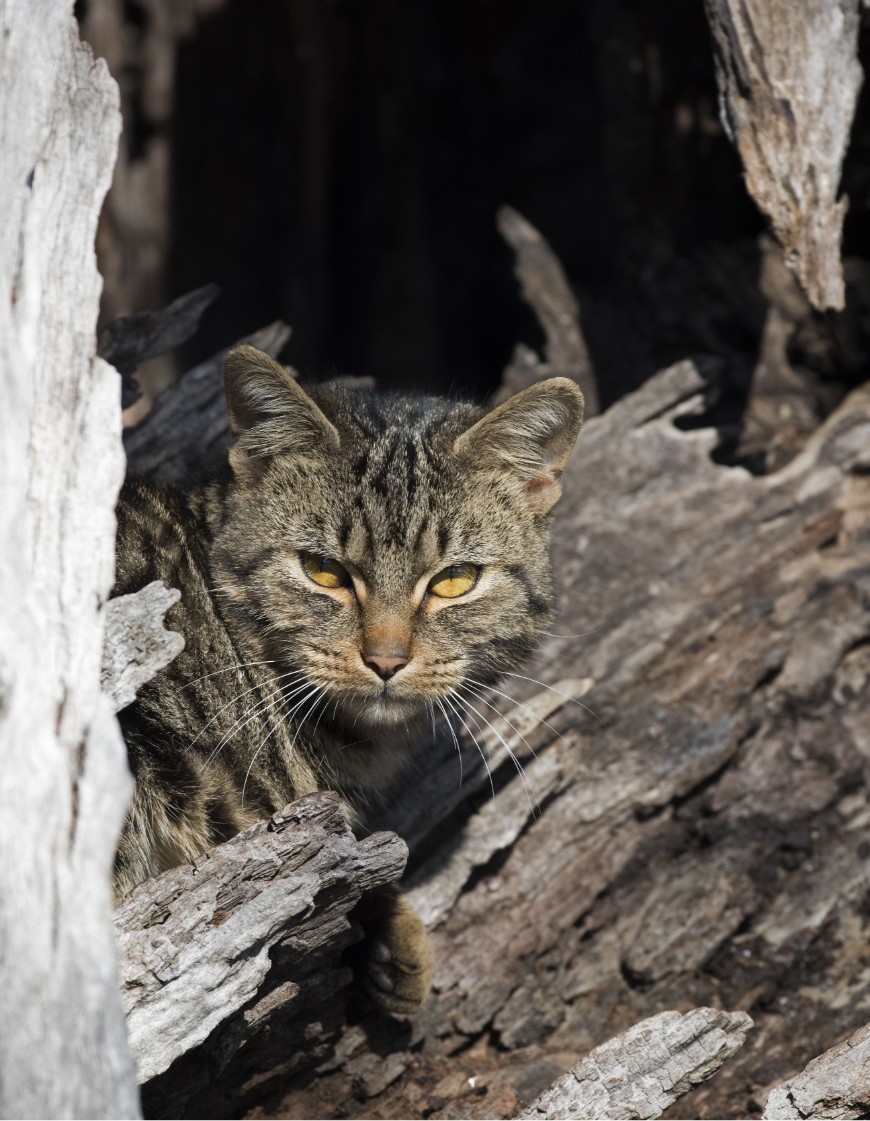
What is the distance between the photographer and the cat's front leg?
10.5ft

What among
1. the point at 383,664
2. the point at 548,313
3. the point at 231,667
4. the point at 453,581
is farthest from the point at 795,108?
the point at 231,667

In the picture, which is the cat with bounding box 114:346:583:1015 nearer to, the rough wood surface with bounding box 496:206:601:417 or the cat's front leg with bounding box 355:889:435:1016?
the cat's front leg with bounding box 355:889:435:1016

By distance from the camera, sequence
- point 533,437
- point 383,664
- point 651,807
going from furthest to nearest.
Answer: point 651,807 < point 533,437 < point 383,664

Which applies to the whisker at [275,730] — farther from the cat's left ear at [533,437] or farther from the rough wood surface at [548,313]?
the rough wood surface at [548,313]

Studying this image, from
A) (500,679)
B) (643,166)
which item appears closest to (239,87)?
(643,166)

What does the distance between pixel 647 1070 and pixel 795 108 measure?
2.96 meters

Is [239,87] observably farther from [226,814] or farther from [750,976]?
[750,976]

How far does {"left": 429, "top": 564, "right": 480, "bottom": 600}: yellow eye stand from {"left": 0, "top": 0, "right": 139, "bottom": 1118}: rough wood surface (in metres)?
1.18

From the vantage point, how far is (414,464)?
131 inches

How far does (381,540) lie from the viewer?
317 centimetres

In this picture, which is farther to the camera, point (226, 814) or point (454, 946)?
point (454, 946)

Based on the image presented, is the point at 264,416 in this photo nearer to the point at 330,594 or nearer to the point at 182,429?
the point at 330,594

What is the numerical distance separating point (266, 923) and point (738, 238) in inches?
148

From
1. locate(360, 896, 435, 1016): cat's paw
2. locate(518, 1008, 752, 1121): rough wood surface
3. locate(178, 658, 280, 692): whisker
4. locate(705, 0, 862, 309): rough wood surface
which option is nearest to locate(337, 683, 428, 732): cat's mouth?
locate(178, 658, 280, 692): whisker
